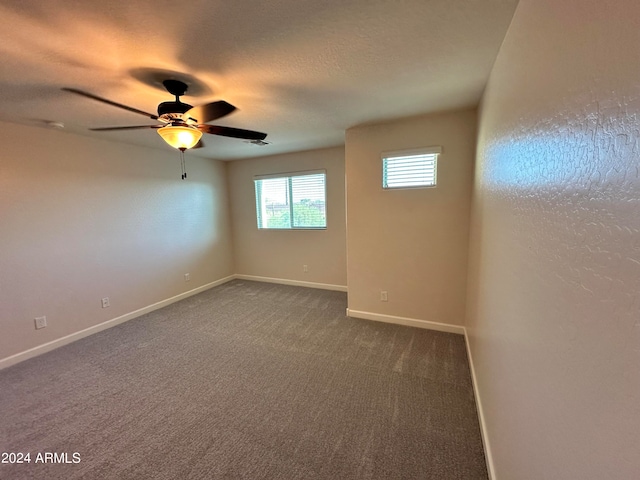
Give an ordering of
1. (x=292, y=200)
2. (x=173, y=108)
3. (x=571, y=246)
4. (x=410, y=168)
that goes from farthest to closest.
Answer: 1. (x=292, y=200)
2. (x=410, y=168)
3. (x=173, y=108)
4. (x=571, y=246)

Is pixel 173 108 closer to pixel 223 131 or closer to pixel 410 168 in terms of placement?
pixel 223 131

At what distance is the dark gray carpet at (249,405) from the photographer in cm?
150

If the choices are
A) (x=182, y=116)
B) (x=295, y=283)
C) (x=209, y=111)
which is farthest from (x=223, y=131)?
(x=295, y=283)

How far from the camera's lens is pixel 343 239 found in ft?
14.0

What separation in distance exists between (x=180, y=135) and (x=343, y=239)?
292 cm

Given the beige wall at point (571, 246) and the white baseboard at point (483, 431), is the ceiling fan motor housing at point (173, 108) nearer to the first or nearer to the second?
the beige wall at point (571, 246)

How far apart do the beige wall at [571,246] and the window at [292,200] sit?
319 centimetres

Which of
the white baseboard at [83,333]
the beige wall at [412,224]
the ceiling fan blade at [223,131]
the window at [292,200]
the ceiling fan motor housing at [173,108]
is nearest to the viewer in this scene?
the ceiling fan motor housing at [173,108]

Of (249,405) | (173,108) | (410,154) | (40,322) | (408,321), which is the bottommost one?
(249,405)

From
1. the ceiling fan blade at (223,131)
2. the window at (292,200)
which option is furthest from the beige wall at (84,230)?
the ceiling fan blade at (223,131)

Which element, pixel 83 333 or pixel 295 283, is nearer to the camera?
pixel 83 333

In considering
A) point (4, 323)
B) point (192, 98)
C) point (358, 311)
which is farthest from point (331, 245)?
point (4, 323)

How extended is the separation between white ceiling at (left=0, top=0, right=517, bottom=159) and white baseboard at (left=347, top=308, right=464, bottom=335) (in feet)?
7.54

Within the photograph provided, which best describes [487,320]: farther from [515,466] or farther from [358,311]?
[358,311]
